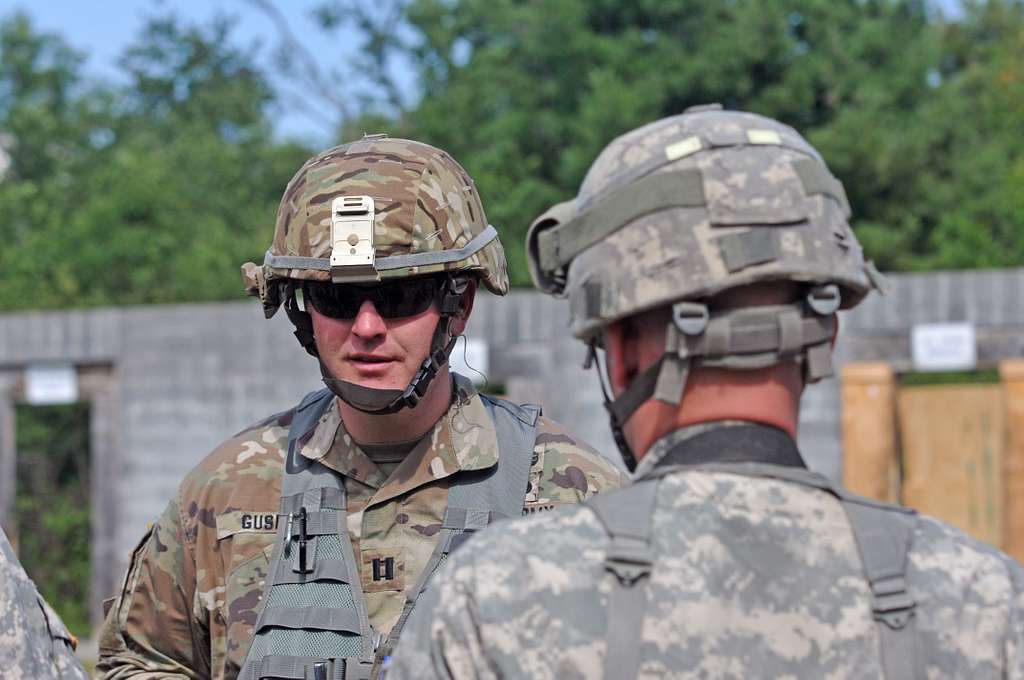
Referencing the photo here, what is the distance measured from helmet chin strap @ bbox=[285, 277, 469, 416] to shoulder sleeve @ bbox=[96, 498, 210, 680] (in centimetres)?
46

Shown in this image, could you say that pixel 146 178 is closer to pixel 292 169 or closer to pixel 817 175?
pixel 292 169

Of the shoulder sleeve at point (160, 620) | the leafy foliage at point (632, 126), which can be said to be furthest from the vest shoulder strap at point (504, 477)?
the leafy foliage at point (632, 126)

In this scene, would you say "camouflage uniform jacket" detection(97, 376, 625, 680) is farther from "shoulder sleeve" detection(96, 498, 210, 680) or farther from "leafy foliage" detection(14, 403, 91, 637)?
"leafy foliage" detection(14, 403, 91, 637)

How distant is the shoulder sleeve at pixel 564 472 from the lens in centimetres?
302

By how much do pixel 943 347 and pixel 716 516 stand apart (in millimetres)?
6758

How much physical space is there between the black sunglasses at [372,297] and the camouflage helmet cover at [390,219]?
1.6 inches

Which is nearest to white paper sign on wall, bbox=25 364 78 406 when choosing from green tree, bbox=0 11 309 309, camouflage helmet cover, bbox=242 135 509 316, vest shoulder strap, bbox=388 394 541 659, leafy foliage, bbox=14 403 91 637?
leafy foliage, bbox=14 403 91 637

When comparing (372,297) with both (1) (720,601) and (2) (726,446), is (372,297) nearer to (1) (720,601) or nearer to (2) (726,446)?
(2) (726,446)

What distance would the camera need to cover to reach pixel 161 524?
3090mm

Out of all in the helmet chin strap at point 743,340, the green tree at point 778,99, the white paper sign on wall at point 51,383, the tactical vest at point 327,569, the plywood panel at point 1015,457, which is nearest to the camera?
the helmet chin strap at point 743,340

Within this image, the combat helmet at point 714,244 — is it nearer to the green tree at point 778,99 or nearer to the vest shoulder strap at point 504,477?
the vest shoulder strap at point 504,477

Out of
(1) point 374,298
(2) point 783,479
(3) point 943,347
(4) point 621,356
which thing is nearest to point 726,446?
(2) point 783,479

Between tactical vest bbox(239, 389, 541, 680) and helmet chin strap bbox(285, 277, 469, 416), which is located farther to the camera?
helmet chin strap bbox(285, 277, 469, 416)

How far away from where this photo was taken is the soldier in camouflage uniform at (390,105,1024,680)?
1702mm
